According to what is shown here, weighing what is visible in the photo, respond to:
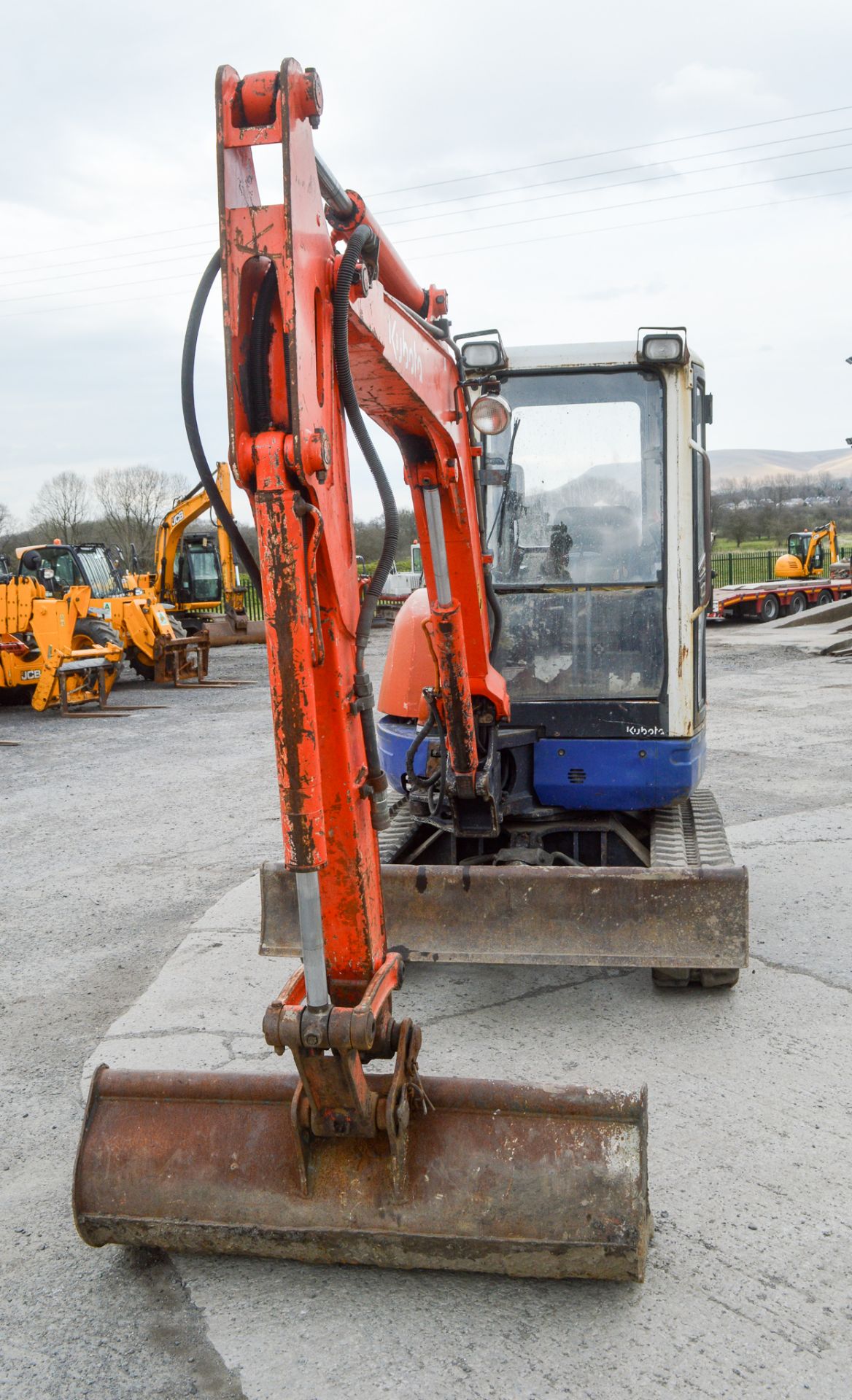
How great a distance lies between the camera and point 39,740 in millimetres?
12266

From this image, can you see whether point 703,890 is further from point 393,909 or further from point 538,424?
point 538,424

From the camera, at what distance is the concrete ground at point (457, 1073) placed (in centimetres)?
259

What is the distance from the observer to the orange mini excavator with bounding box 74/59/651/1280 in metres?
2.43

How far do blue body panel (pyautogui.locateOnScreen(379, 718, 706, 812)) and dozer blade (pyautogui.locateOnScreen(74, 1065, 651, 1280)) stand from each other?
2.08 m

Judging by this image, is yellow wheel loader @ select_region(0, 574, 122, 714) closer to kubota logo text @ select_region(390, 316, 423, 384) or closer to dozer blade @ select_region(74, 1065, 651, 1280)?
kubota logo text @ select_region(390, 316, 423, 384)

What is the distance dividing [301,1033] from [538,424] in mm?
3208

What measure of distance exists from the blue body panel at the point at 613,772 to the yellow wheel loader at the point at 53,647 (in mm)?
10175

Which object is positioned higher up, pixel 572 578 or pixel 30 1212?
pixel 572 578

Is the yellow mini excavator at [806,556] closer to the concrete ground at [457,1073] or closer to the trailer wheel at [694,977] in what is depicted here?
the concrete ground at [457,1073]

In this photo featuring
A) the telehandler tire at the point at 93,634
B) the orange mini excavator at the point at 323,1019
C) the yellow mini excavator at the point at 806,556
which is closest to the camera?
the orange mini excavator at the point at 323,1019

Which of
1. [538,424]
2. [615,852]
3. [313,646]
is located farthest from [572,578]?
[313,646]

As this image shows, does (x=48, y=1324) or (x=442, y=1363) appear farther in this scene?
(x=48, y=1324)

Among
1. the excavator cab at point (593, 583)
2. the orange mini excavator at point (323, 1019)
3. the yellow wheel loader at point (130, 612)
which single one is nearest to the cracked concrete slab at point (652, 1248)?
the orange mini excavator at point (323, 1019)

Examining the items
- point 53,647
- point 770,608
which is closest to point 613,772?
point 53,647
